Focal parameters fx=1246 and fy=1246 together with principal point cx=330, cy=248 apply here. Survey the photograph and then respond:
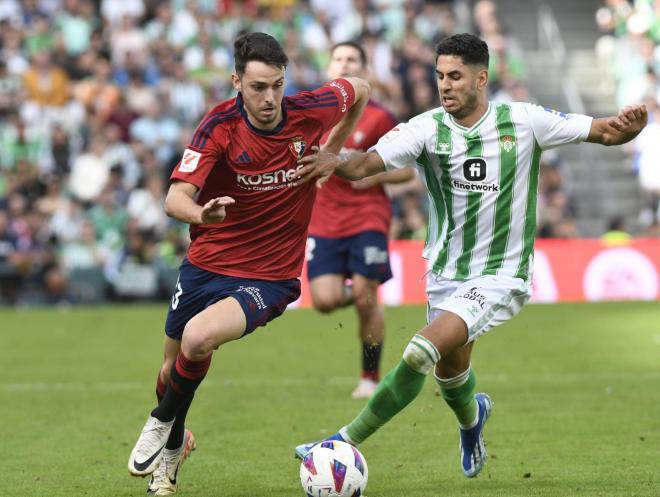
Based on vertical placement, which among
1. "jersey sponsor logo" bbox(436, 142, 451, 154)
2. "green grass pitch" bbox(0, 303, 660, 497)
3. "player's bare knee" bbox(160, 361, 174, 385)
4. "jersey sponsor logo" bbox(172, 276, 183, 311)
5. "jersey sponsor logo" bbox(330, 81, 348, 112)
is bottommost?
"green grass pitch" bbox(0, 303, 660, 497)

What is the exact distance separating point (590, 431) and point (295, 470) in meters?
2.37

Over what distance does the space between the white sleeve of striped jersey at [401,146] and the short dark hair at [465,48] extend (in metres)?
0.46

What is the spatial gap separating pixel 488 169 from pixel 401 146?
0.52m

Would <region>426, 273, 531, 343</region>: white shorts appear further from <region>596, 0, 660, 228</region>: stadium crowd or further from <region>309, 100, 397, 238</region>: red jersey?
<region>596, 0, 660, 228</region>: stadium crowd

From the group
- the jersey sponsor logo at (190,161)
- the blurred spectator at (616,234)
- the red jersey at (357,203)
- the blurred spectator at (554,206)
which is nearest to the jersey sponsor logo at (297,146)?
the jersey sponsor logo at (190,161)

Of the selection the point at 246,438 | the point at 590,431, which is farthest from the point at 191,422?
the point at 590,431

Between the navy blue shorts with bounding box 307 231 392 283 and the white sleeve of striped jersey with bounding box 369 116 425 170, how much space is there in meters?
3.58

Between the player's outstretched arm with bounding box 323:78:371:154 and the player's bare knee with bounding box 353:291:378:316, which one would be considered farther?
the player's bare knee with bounding box 353:291:378:316

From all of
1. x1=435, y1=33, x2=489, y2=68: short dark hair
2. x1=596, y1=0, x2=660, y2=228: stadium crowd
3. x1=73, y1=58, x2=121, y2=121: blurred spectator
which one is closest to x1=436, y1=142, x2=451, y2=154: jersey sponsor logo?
x1=435, y1=33, x2=489, y2=68: short dark hair

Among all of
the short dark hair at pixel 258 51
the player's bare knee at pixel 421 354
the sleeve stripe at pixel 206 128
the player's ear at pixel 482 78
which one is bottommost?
the player's bare knee at pixel 421 354

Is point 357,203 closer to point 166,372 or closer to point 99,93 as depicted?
point 166,372

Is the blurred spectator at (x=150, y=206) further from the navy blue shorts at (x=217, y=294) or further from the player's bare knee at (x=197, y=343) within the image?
the player's bare knee at (x=197, y=343)

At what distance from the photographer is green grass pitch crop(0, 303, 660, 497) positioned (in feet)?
24.4

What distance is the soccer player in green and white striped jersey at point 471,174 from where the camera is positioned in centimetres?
712
